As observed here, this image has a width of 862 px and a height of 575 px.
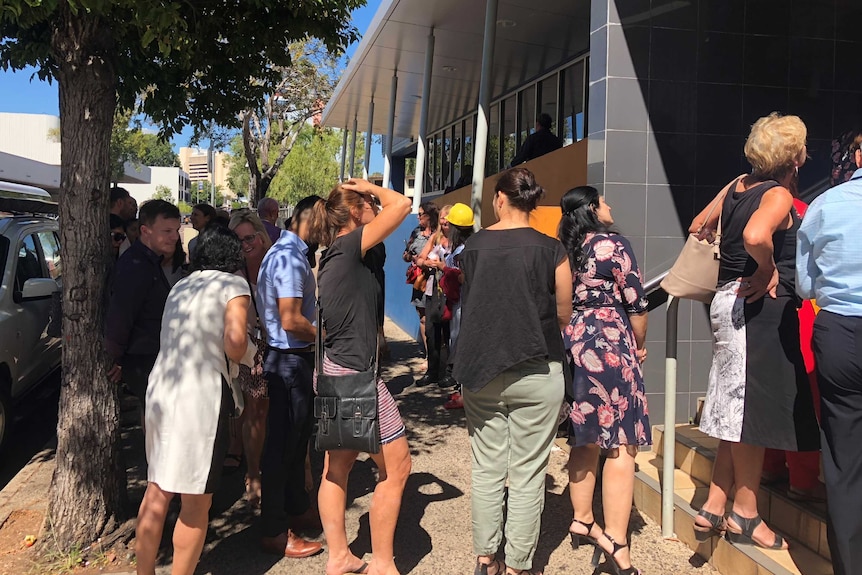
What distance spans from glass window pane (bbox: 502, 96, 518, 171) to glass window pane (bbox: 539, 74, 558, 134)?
136 centimetres

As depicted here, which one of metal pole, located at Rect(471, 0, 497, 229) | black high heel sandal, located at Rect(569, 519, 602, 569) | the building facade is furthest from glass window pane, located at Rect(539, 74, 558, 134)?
black high heel sandal, located at Rect(569, 519, 602, 569)

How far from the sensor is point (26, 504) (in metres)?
4.37

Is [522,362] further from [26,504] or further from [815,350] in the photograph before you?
[26,504]

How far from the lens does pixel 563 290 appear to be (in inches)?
118

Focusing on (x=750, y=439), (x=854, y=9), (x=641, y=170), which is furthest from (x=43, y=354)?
(x=854, y=9)

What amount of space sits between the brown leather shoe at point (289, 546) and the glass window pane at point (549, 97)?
9.54 metres

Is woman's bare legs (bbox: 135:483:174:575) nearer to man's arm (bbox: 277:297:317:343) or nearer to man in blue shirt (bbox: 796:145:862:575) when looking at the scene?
man's arm (bbox: 277:297:317:343)

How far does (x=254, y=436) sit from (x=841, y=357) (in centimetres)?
333

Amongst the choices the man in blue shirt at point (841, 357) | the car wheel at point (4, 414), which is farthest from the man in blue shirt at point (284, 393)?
the car wheel at point (4, 414)

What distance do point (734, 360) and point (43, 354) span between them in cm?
572

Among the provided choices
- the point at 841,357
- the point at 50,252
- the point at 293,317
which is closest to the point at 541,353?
the point at 841,357

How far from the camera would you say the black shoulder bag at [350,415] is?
9.90ft

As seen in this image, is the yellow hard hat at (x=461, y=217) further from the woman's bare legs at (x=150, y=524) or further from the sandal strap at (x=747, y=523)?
the woman's bare legs at (x=150, y=524)

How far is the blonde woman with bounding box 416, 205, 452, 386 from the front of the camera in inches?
265
